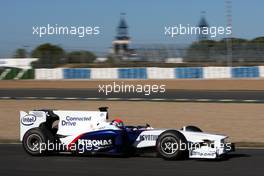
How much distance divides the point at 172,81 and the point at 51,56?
10.5m

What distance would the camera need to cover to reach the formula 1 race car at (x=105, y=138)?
905 centimetres

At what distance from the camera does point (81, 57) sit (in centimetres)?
4603

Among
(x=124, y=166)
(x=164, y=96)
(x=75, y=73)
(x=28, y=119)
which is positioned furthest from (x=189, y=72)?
(x=124, y=166)

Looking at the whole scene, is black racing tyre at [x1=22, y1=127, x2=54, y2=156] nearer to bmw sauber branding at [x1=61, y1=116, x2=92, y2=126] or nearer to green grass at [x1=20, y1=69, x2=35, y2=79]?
bmw sauber branding at [x1=61, y1=116, x2=92, y2=126]

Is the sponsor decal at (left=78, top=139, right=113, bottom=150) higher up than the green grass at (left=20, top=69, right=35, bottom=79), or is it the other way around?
the green grass at (left=20, top=69, right=35, bottom=79)

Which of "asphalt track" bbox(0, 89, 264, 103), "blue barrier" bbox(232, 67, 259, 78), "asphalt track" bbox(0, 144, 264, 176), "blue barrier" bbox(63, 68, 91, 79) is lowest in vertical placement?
"asphalt track" bbox(0, 144, 264, 176)

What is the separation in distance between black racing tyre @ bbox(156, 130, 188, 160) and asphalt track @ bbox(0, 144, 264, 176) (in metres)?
0.12

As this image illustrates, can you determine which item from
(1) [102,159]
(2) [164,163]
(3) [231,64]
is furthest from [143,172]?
(3) [231,64]

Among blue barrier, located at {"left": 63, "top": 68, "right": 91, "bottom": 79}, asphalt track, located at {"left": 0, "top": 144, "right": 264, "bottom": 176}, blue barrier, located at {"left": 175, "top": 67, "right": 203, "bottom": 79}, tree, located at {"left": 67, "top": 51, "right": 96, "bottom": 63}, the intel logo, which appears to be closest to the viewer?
asphalt track, located at {"left": 0, "top": 144, "right": 264, "bottom": 176}

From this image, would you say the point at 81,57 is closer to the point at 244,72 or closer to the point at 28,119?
the point at 244,72

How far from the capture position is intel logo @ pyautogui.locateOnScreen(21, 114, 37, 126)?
10039 mm

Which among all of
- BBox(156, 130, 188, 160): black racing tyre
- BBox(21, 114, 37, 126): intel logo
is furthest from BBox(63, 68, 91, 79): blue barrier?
BBox(156, 130, 188, 160): black racing tyre

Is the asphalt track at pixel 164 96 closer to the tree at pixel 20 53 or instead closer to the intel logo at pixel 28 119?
the intel logo at pixel 28 119

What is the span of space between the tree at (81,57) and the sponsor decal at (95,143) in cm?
3658
